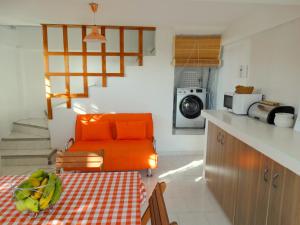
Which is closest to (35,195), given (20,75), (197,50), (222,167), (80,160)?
(80,160)

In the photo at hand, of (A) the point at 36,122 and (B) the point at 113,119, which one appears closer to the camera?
(B) the point at 113,119

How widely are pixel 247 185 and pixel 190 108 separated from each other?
2768 mm

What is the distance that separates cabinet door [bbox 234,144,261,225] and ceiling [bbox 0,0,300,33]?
161 centimetres

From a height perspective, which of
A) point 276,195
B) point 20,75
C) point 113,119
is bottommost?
point 276,195

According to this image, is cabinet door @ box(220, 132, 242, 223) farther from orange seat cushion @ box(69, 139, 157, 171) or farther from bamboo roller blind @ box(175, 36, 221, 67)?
bamboo roller blind @ box(175, 36, 221, 67)

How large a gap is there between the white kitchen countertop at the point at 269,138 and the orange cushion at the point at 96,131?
1.87 metres

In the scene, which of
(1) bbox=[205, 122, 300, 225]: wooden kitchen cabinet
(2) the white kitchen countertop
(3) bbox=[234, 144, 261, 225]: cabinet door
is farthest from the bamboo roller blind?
(3) bbox=[234, 144, 261, 225]: cabinet door

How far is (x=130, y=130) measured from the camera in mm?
3564

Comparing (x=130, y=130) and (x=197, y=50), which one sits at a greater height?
(x=197, y=50)

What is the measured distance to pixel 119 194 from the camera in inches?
50.1

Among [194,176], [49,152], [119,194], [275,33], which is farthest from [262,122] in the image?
[49,152]

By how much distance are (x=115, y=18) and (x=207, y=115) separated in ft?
6.34

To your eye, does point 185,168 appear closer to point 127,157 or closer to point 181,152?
point 181,152

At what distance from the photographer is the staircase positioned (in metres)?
3.55
